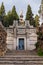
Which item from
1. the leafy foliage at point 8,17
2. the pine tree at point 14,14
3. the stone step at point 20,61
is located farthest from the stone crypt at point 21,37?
the stone step at point 20,61

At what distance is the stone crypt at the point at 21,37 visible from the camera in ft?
98.8

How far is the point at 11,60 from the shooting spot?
13.2 meters

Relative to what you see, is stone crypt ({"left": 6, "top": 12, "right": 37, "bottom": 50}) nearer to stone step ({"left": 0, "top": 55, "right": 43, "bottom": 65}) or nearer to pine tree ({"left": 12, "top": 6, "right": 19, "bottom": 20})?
pine tree ({"left": 12, "top": 6, "right": 19, "bottom": 20})

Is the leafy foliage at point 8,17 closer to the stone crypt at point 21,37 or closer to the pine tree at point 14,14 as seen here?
the pine tree at point 14,14

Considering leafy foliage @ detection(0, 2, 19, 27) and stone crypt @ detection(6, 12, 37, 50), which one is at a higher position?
leafy foliage @ detection(0, 2, 19, 27)

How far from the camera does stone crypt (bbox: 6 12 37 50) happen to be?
3011 centimetres

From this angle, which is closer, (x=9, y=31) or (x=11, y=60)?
(x=11, y=60)

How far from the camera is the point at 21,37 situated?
3059 centimetres

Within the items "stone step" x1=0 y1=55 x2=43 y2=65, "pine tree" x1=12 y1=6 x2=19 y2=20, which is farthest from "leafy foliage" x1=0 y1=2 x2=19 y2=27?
"stone step" x1=0 y1=55 x2=43 y2=65

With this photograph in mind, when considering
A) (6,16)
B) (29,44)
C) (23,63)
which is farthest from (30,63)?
(6,16)

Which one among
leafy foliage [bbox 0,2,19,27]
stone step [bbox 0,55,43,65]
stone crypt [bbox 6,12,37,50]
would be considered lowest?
stone crypt [bbox 6,12,37,50]

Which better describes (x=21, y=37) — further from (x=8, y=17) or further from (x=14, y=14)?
(x=14, y=14)

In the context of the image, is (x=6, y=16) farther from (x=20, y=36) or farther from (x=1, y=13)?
(x=20, y=36)

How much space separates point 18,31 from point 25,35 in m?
1.09
